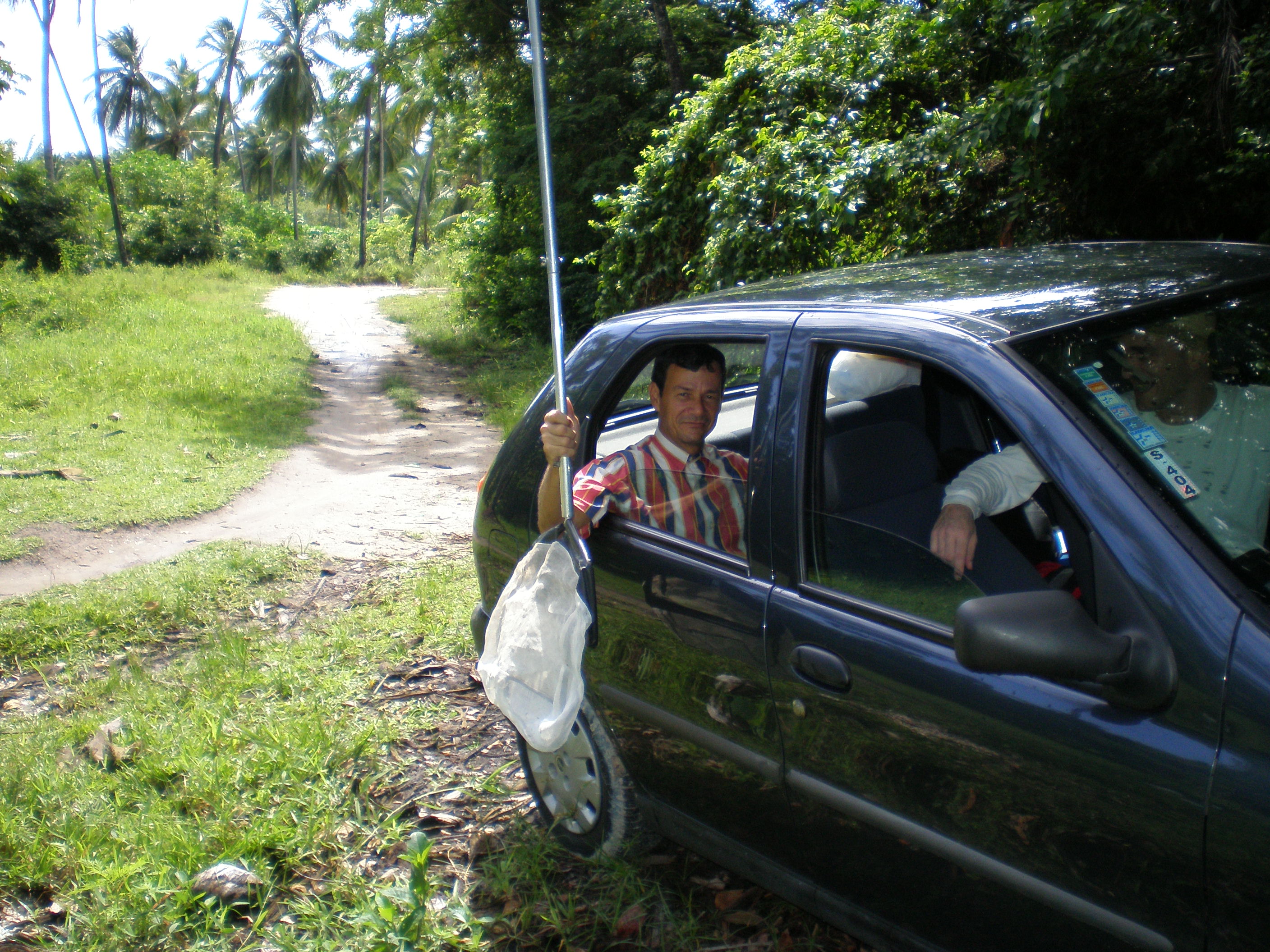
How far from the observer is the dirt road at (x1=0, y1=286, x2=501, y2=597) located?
6359mm

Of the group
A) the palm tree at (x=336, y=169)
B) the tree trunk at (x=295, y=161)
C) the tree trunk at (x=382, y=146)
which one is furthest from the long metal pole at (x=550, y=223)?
the palm tree at (x=336, y=169)

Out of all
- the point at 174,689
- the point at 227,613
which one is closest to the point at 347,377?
the point at 227,613

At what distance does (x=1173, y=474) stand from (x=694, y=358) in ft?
4.25

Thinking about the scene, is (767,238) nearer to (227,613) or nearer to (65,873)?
(227,613)

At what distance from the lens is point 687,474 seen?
104 inches

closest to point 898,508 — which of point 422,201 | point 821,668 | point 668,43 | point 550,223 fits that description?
point 821,668

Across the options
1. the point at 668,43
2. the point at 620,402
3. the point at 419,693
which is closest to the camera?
the point at 620,402

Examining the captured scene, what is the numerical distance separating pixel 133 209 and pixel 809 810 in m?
43.9

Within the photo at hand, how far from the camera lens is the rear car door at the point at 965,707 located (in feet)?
5.06

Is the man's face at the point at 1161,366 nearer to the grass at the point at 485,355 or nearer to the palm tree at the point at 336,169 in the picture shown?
the grass at the point at 485,355

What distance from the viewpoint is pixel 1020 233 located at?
19.2 ft

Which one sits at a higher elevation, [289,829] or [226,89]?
[226,89]

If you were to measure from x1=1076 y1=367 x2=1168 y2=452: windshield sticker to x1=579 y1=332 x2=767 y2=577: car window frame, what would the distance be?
0.69 metres

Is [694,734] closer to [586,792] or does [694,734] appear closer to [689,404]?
[586,792]
